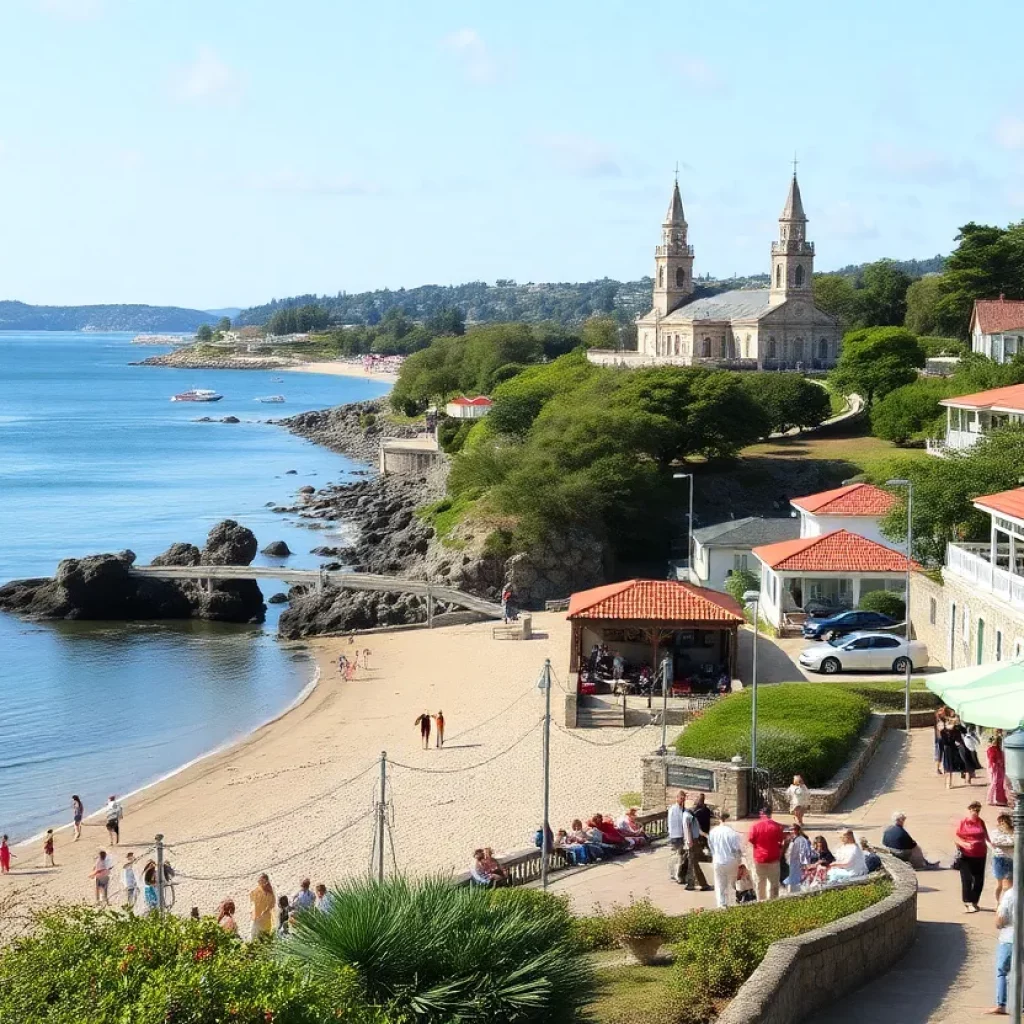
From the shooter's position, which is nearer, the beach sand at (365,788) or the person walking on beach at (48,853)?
the beach sand at (365,788)

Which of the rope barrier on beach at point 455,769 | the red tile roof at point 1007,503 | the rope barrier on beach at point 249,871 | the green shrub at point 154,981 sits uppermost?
the red tile roof at point 1007,503

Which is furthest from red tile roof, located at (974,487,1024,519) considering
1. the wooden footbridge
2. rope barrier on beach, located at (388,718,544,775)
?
the wooden footbridge

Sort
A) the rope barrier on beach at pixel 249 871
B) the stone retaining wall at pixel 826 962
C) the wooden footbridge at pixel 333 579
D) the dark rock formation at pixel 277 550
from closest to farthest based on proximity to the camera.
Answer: the stone retaining wall at pixel 826 962
the rope barrier on beach at pixel 249 871
the wooden footbridge at pixel 333 579
the dark rock formation at pixel 277 550

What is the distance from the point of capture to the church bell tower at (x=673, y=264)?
114m

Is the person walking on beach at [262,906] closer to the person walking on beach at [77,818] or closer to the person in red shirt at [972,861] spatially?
the person in red shirt at [972,861]

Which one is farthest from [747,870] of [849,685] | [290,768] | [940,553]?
[940,553]

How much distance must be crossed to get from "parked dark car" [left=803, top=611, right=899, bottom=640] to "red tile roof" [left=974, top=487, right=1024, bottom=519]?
22.2 ft

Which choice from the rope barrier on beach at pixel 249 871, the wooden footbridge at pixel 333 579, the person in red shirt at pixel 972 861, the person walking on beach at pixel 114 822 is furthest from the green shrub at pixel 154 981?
the wooden footbridge at pixel 333 579

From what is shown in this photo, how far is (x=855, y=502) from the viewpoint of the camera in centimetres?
4372

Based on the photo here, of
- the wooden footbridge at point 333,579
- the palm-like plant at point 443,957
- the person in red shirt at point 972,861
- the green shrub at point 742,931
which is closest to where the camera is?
the palm-like plant at point 443,957

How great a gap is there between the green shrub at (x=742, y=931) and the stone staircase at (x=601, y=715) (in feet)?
53.6

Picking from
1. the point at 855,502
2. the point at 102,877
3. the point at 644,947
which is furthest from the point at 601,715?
the point at 644,947

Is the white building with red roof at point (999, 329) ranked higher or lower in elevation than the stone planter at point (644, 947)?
higher

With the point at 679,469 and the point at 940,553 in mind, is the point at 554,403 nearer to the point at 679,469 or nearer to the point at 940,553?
the point at 679,469
